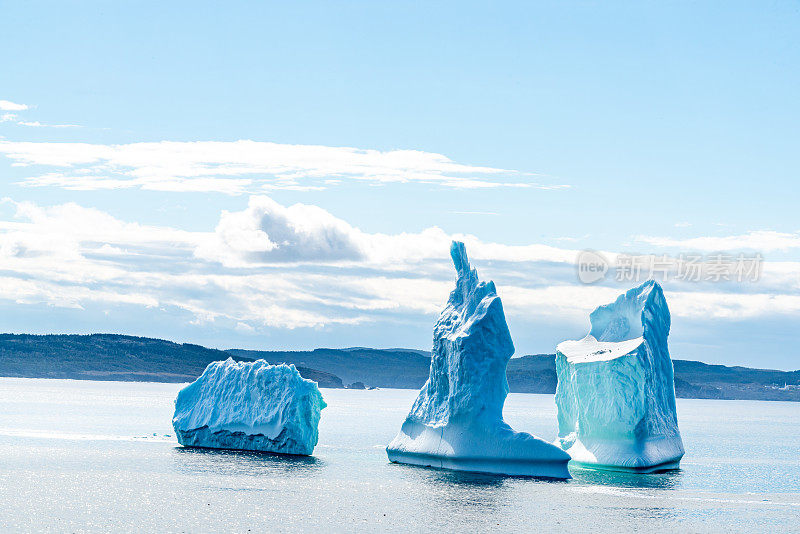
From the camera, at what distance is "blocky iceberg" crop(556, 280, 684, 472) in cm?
3497

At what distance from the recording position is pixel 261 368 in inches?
1523

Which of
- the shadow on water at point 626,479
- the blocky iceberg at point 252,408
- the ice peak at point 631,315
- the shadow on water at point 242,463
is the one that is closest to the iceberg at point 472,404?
the shadow on water at point 626,479

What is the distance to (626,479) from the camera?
34.0 meters

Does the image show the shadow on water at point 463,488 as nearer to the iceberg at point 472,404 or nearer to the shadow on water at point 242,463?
the iceberg at point 472,404

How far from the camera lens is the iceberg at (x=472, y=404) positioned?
106ft

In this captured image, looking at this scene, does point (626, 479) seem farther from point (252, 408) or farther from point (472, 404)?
point (252, 408)

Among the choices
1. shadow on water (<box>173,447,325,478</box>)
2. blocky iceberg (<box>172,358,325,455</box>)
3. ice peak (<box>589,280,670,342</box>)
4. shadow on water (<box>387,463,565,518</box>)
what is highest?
ice peak (<box>589,280,670,342</box>)

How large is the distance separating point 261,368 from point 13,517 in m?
14.8

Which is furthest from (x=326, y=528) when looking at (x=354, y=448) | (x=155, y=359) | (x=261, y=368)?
(x=155, y=359)

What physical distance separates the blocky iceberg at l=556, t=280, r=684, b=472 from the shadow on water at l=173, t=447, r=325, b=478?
982 cm

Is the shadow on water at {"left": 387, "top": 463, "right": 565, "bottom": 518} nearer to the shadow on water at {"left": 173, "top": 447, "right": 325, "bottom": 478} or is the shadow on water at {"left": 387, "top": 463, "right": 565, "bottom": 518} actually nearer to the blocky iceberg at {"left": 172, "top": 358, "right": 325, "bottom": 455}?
the shadow on water at {"left": 173, "top": 447, "right": 325, "bottom": 478}

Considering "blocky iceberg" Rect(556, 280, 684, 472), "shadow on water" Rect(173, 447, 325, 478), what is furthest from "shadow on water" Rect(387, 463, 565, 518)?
"blocky iceberg" Rect(556, 280, 684, 472)

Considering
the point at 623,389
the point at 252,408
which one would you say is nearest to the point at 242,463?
the point at 252,408

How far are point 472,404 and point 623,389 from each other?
20.1 feet
